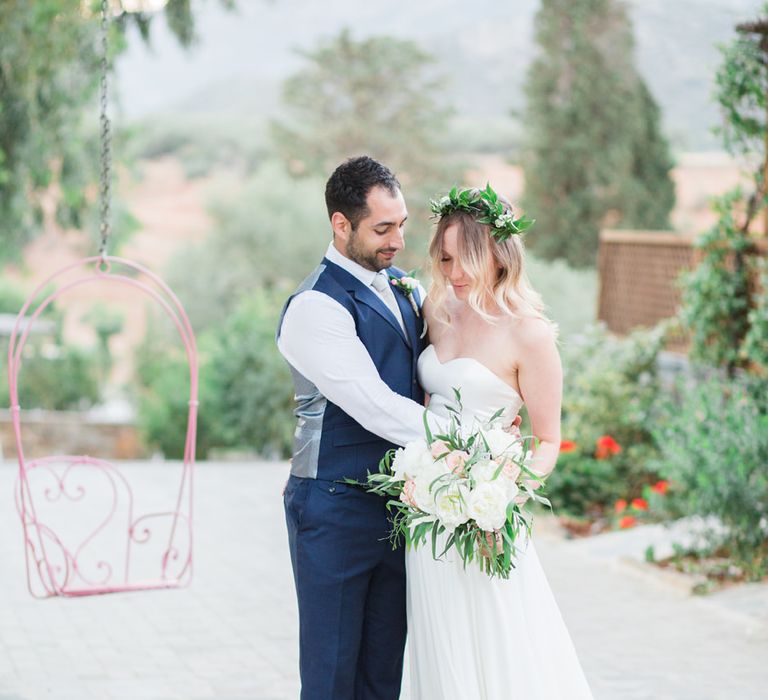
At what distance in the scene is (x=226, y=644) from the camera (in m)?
5.30

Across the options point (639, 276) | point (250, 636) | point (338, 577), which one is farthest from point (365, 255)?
point (639, 276)

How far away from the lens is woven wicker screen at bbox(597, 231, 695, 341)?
9445 millimetres

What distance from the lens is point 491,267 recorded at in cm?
312

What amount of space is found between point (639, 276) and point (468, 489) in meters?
7.60

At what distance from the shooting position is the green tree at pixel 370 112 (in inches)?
1287

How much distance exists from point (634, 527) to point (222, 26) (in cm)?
5515

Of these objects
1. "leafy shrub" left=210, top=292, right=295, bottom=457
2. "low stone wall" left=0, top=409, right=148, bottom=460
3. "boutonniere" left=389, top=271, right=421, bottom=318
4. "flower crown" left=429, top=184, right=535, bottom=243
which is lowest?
"low stone wall" left=0, top=409, right=148, bottom=460

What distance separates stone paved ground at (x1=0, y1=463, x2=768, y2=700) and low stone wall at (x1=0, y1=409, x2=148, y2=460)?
8.51 metres

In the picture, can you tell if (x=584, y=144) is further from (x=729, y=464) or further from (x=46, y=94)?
(x=729, y=464)

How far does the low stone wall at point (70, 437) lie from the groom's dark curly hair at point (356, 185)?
496 inches

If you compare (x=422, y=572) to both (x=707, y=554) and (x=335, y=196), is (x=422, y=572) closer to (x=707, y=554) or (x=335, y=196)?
(x=335, y=196)

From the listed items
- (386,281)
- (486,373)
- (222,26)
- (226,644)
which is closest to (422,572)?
(486,373)

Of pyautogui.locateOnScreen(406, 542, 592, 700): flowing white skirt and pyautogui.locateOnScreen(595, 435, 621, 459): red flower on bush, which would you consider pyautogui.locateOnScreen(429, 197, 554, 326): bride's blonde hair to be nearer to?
pyautogui.locateOnScreen(406, 542, 592, 700): flowing white skirt

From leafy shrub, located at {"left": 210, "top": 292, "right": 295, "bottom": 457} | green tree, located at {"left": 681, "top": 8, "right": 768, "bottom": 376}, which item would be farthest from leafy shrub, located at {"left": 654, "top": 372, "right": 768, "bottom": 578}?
leafy shrub, located at {"left": 210, "top": 292, "right": 295, "bottom": 457}
